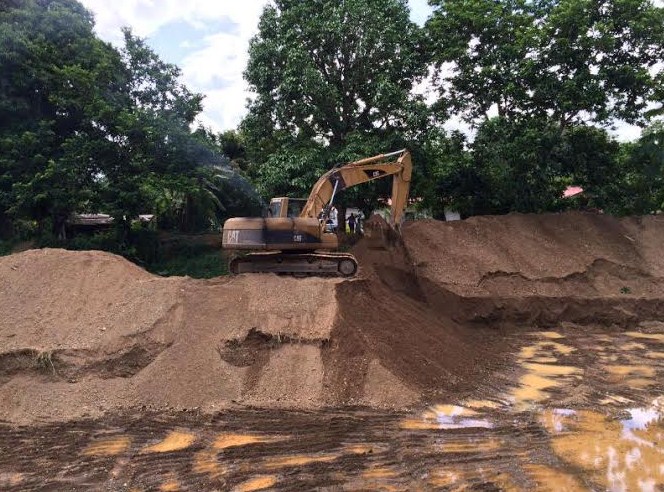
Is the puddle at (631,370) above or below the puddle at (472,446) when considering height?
above

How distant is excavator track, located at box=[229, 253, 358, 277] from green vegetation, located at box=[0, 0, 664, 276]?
14.5 ft

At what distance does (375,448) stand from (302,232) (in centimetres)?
540

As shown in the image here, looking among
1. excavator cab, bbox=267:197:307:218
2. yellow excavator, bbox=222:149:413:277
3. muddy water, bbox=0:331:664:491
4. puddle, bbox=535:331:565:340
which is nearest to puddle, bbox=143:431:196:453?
muddy water, bbox=0:331:664:491

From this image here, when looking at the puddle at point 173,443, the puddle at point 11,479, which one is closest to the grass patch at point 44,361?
the puddle at point 11,479

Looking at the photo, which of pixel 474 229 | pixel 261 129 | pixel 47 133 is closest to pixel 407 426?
pixel 474 229

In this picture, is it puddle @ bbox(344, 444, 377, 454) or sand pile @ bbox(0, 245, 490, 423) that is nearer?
puddle @ bbox(344, 444, 377, 454)

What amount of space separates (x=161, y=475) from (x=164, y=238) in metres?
14.0

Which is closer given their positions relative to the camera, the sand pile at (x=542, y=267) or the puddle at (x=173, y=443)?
the puddle at (x=173, y=443)

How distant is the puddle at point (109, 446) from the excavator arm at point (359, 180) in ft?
19.5

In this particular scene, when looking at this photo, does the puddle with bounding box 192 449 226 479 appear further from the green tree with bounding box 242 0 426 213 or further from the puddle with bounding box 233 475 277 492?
the green tree with bounding box 242 0 426 213

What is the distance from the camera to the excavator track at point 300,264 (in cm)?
1131

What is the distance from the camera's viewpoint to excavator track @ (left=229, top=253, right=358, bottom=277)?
11.3 meters

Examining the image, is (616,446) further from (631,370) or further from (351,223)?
(351,223)

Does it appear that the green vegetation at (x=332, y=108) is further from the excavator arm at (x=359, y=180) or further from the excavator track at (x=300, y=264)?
the excavator track at (x=300, y=264)
